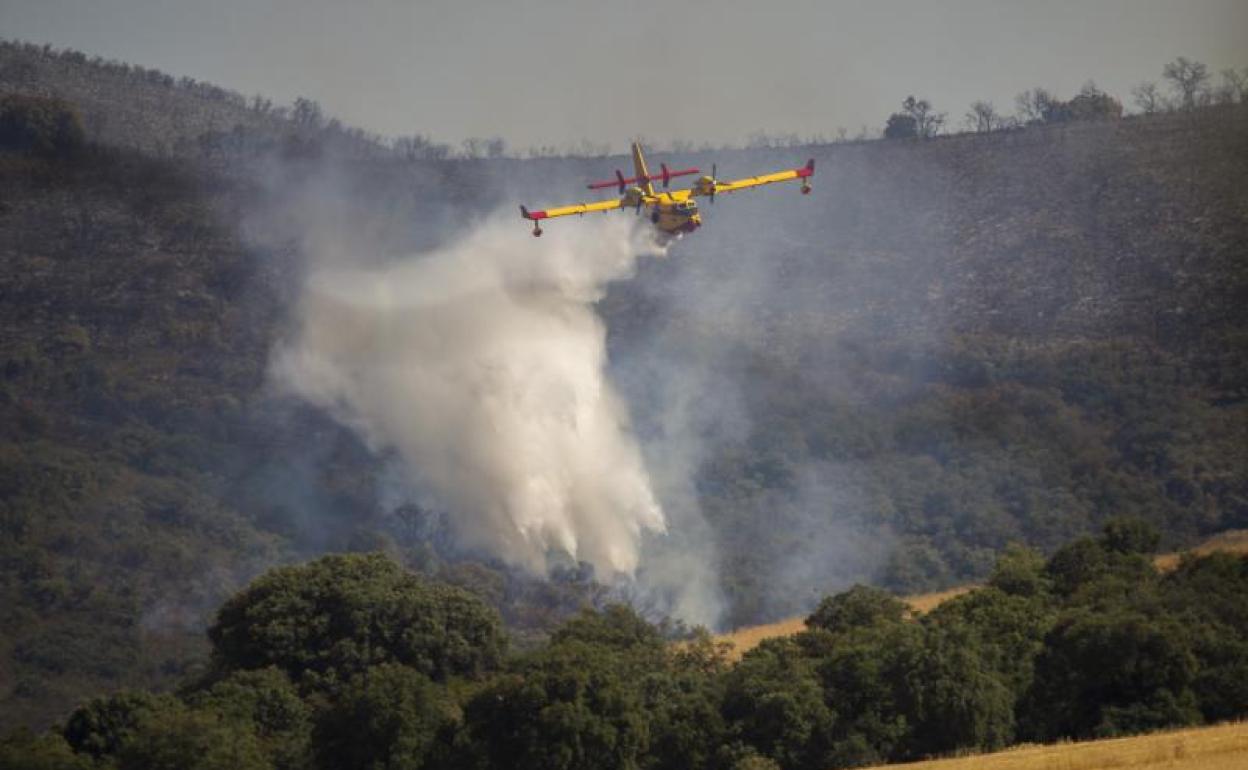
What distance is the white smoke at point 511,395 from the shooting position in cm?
13400

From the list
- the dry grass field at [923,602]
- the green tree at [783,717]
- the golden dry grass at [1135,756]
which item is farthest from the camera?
the dry grass field at [923,602]

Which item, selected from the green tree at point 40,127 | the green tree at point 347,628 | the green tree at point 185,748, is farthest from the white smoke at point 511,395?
the green tree at point 185,748

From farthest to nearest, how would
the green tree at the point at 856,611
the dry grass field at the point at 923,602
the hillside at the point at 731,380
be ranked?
the hillside at the point at 731,380 < the dry grass field at the point at 923,602 < the green tree at the point at 856,611

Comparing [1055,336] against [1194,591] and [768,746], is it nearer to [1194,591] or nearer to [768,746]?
[1194,591]

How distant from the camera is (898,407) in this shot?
6289 inches

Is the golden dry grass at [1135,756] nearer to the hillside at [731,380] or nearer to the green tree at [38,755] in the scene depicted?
the green tree at [38,755]

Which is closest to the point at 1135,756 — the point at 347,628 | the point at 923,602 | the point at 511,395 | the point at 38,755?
the point at 38,755

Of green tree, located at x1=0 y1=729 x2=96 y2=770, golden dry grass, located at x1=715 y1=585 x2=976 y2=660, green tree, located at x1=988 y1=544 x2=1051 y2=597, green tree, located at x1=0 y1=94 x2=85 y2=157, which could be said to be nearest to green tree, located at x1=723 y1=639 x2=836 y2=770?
golden dry grass, located at x1=715 y1=585 x2=976 y2=660

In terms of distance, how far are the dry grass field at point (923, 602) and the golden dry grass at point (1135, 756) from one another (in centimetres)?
2684

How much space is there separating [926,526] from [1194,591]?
168ft

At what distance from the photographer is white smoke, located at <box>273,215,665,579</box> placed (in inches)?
5276

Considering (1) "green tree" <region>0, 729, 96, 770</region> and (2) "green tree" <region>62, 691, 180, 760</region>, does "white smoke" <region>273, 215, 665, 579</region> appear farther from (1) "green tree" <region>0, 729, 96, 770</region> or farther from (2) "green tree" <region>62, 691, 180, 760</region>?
(1) "green tree" <region>0, 729, 96, 770</region>

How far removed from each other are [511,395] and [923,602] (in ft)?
112

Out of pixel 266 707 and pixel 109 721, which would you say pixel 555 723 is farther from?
pixel 109 721
